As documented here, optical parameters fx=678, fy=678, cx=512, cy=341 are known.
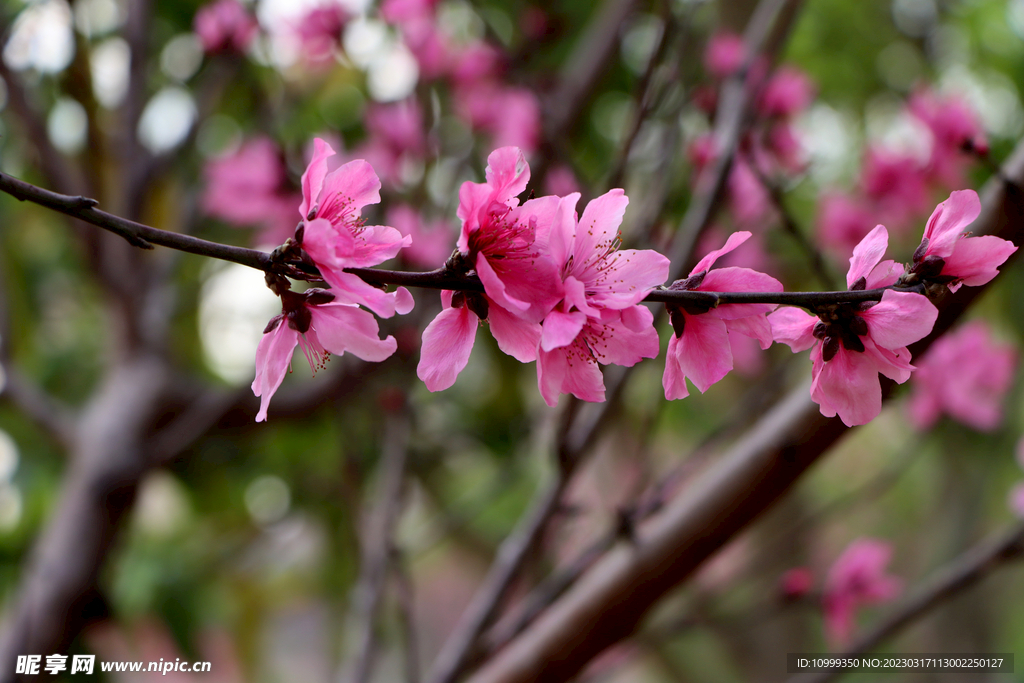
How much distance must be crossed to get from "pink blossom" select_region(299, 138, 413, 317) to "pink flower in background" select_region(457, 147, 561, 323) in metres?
0.04

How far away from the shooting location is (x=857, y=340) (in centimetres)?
39

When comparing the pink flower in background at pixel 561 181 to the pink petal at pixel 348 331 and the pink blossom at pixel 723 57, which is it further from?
the pink petal at pixel 348 331

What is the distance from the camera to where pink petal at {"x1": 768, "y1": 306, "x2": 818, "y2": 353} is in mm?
401

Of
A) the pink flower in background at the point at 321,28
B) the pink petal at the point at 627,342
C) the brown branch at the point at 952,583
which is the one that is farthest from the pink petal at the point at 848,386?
the pink flower in background at the point at 321,28

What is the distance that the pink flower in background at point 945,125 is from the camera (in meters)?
1.17

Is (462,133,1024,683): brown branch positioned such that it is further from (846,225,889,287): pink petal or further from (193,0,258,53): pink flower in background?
(193,0,258,53): pink flower in background

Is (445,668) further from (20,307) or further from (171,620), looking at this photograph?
(20,307)

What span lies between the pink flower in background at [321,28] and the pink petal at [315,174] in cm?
113

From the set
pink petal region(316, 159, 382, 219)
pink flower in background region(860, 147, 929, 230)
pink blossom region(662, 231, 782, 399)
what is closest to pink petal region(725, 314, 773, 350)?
pink blossom region(662, 231, 782, 399)

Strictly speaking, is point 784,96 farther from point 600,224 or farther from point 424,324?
point 600,224

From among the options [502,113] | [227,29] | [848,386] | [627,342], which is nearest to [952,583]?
[848,386]

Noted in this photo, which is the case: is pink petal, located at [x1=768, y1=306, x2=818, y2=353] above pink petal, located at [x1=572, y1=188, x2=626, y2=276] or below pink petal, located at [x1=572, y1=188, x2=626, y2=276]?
below

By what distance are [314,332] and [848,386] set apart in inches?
12.5

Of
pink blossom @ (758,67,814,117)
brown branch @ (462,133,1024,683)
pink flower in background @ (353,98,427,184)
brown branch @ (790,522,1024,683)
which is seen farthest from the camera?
pink flower in background @ (353,98,427,184)
